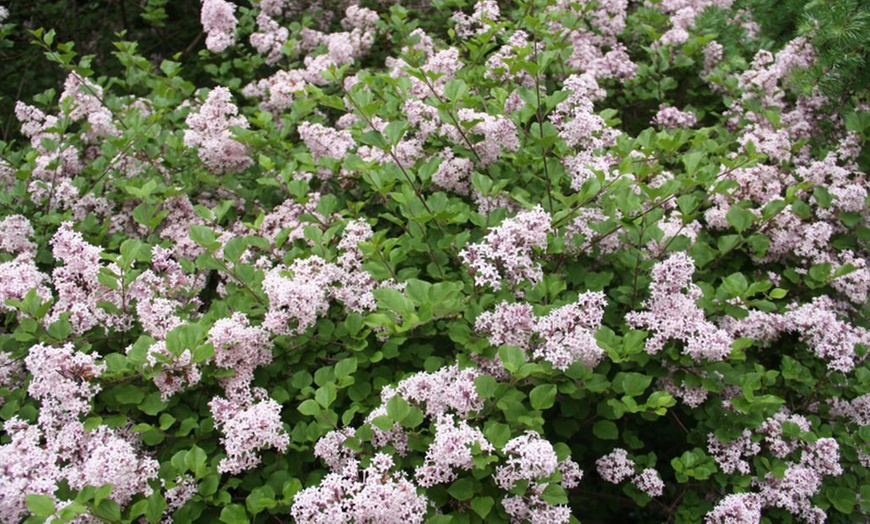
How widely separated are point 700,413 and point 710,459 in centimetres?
16

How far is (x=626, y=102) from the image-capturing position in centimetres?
408

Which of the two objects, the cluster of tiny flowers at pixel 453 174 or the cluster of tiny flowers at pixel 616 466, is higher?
the cluster of tiny flowers at pixel 453 174

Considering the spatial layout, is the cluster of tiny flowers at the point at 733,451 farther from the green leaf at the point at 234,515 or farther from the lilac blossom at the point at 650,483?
the green leaf at the point at 234,515

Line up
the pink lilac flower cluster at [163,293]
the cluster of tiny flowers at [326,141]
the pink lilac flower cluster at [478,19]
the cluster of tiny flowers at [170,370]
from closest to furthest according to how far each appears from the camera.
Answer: the cluster of tiny flowers at [170,370], the pink lilac flower cluster at [163,293], the cluster of tiny flowers at [326,141], the pink lilac flower cluster at [478,19]

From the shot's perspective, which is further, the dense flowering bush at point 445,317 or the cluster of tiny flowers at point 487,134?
the cluster of tiny flowers at point 487,134

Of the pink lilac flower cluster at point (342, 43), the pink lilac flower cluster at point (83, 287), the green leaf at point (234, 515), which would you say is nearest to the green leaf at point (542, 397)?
the green leaf at point (234, 515)

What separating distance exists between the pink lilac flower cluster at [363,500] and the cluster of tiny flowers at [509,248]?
2.16 ft

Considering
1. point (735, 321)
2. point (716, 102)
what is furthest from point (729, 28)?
point (735, 321)

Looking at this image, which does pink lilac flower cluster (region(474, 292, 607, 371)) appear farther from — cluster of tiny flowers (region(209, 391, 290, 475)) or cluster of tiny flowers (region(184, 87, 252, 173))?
cluster of tiny flowers (region(184, 87, 252, 173))

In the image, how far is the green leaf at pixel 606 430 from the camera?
2324 mm

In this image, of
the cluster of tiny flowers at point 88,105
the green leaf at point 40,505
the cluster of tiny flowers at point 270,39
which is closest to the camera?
the green leaf at point 40,505

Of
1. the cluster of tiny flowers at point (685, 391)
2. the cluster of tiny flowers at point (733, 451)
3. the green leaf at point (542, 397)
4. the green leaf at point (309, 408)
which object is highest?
the green leaf at point (542, 397)

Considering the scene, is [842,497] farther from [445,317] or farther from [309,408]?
[309,408]

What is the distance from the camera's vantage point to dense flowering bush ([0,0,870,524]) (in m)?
2.09
